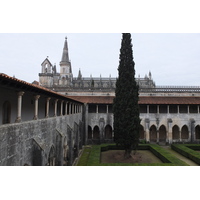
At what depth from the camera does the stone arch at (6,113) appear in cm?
882

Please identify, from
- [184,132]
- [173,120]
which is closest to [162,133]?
[173,120]

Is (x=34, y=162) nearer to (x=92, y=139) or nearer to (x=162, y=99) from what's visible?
(x=92, y=139)

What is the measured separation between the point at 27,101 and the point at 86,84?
4839 centimetres

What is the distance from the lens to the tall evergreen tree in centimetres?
1856

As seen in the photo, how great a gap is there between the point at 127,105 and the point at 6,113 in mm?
12828

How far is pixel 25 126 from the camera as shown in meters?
7.61

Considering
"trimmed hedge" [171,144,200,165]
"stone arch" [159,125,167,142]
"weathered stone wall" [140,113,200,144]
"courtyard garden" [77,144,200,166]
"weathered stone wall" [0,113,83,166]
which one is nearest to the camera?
"weathered stone wall" [0,113,83,166]

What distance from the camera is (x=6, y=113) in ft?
29.8

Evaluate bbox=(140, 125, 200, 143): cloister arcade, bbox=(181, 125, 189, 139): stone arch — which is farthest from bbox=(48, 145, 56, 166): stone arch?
bbox=(181, 125, 189, 139): stone arch

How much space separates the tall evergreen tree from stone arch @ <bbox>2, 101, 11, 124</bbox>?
1230 centimetres

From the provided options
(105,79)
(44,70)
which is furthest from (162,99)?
(105,79)

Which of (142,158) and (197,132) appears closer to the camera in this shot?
(142,158)

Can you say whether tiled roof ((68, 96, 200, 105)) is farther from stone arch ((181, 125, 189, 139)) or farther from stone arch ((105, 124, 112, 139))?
stone arch ((181, 125, 189, 139))

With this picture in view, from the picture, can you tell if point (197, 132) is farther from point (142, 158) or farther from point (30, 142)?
point (30, 142)
